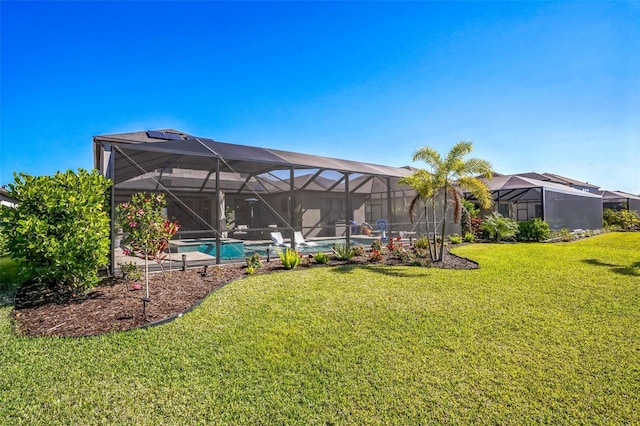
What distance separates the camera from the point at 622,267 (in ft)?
27.4

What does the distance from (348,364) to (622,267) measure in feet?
29.1

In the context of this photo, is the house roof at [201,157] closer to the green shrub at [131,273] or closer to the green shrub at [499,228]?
the green shrub at [131,273]

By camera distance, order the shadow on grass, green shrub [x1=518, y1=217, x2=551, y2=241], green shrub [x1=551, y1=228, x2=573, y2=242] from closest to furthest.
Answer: the shadow on grass → green shrub [x1=518, y1=217, x2=551, y2=241] → green shrub [x1=551, y1=228, x2=573, y2=242]

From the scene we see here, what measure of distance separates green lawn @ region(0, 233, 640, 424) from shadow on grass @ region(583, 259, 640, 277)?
2373mm

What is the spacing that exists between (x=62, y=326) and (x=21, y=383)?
4.92 ft

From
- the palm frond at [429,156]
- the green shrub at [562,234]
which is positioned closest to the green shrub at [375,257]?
the palm frond at [429,156]

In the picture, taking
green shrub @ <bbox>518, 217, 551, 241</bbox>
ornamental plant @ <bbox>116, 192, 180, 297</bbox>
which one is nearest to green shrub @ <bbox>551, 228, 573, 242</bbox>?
green shrub @ <bbox>518, 217, 551, 241</bbox>

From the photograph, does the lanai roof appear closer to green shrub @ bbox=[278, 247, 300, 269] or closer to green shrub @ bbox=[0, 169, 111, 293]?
green shrub @ bbox=[0, 169, 111, 293]

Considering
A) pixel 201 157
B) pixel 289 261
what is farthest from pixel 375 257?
pixel 201 157

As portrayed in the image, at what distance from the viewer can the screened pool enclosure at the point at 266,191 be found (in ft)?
35.5

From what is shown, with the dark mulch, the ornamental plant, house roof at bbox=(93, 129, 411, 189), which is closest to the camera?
the dark mulch

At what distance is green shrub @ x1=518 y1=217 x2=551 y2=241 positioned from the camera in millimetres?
15016

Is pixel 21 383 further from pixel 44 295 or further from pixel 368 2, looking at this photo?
pixel 368 2

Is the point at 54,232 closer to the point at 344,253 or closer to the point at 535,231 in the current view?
the point at 344,253
